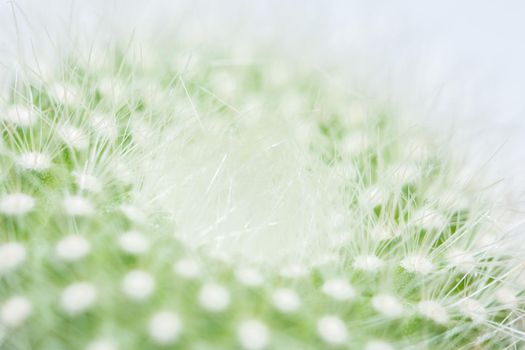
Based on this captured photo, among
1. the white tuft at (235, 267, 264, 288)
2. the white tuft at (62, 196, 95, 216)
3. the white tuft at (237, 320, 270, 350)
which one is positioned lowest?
the white tuft at (237, 320, 270, 350)

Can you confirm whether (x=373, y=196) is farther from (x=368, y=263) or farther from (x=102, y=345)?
(x=102, y=345)

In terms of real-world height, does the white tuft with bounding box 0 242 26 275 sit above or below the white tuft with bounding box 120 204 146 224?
below

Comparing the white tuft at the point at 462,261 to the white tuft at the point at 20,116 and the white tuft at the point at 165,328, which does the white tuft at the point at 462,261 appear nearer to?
the white tuft at the point at 165,328

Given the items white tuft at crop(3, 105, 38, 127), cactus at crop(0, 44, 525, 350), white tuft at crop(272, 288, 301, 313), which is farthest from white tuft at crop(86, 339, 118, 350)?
white tuft at crop(3, 105, 38, 127)

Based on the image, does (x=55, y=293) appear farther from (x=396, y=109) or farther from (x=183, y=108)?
(x=396, y=109)

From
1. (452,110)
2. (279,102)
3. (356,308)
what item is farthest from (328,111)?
(356,308)

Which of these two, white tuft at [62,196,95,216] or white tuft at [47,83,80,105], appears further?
white tuft at [47,83,80,105]

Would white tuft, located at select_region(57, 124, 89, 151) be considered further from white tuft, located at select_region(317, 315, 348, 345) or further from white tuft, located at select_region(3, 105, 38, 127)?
white tuft, located at select_region(317, 315, 348, 345)
